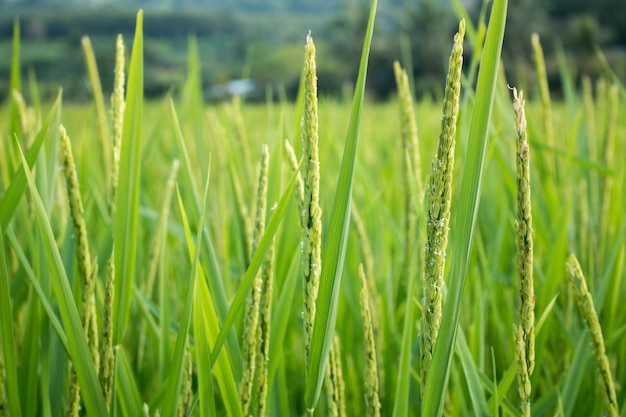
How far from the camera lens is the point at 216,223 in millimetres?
749

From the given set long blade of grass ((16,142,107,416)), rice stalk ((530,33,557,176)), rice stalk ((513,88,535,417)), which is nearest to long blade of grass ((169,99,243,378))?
long blade of grass ((16,142,107,416))

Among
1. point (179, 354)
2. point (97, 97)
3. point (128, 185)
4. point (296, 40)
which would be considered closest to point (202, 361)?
point (179, 354)

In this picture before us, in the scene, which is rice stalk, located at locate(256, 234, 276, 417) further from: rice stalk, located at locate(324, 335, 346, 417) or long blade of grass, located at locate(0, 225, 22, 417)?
long blade of grass, located at locate(0, 225, 22, 417)

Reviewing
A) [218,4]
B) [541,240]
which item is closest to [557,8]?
[541,240]

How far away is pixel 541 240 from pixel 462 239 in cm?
49

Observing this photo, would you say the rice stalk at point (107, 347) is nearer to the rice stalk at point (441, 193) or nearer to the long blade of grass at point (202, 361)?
the long blade of grass at point (202, 361)

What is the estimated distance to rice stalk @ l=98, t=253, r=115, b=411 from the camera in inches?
13.8

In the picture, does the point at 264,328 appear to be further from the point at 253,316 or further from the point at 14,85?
the point at 14,85

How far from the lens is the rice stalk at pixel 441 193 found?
0.25 m

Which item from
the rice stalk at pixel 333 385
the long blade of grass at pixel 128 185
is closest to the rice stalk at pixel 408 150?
the rice stalk at pixel 333 385

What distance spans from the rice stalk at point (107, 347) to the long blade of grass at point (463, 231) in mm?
197

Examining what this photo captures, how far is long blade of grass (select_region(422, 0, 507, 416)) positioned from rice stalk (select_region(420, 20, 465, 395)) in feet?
0.06

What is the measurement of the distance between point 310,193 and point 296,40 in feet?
132

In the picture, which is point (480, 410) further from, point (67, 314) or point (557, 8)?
point (557, 8)
